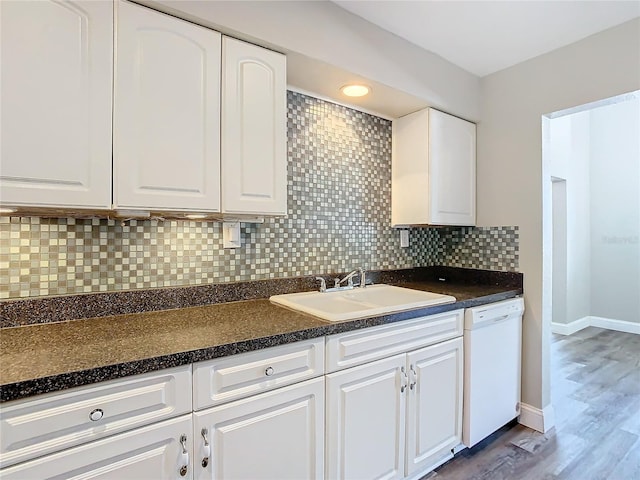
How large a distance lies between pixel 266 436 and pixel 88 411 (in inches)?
22.3

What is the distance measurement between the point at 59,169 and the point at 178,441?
0.92 m

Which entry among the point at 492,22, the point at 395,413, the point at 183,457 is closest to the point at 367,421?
the point at 395,413

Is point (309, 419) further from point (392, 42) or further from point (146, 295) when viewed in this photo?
point (392, 42)

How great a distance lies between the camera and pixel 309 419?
1.33 metres

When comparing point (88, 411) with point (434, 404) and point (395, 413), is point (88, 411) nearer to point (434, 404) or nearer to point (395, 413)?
point (395, 413)

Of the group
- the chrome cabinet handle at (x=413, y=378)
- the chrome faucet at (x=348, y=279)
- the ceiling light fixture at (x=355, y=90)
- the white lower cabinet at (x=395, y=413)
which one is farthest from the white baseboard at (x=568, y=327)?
the ceiling light fixture at (x=355, y=90)

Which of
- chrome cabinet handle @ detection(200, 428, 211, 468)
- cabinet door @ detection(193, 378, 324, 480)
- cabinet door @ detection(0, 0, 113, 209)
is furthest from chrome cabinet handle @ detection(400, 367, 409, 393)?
cabinet door @ detection(0, 0, 113, 209)

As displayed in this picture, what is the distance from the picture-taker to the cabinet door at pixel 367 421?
140 cm

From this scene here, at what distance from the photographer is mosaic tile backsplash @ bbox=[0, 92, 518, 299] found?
1.36 m

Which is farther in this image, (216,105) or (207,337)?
(216,105)

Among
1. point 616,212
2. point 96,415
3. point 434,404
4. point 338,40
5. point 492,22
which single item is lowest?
point 434,404

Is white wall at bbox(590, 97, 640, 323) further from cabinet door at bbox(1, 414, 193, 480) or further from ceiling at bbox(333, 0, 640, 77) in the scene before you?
cabinet door at bbox(1, 414, 193, 480)

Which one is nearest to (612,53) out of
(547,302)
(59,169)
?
(547,302)

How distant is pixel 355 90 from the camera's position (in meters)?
1.98
